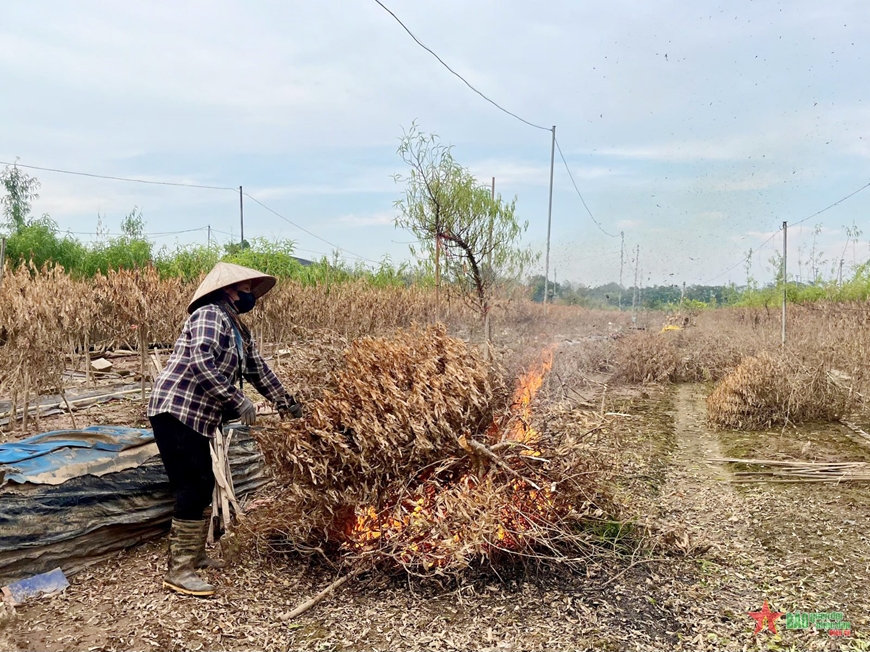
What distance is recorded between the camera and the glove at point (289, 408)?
351 centimetres

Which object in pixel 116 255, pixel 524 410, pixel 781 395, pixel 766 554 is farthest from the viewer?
pixel 116 255

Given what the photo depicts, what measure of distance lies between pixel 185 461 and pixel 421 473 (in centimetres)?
131

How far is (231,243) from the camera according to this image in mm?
26562

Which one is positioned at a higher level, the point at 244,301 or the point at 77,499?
the point at 244,301

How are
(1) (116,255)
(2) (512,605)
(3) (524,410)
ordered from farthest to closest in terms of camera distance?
(1) (116,255)
(3) (524,410)
(2) (512,605)

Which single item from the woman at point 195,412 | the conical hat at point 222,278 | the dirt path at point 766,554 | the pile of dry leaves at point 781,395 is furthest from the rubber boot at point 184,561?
the pile of dry leaves at point 781,395

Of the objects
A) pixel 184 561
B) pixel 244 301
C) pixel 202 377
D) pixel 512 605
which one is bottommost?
pixel 512 605

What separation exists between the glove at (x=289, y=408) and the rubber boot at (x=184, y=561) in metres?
0.75

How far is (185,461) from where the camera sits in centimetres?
329

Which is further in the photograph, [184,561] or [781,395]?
[781,395]

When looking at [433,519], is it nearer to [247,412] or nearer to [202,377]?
[247,412]

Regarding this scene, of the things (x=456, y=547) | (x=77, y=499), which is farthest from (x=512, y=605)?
(x=77, y=499)

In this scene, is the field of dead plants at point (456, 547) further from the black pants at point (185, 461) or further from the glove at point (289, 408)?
the black pants at point (185, 461)

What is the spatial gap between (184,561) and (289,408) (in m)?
0.98
